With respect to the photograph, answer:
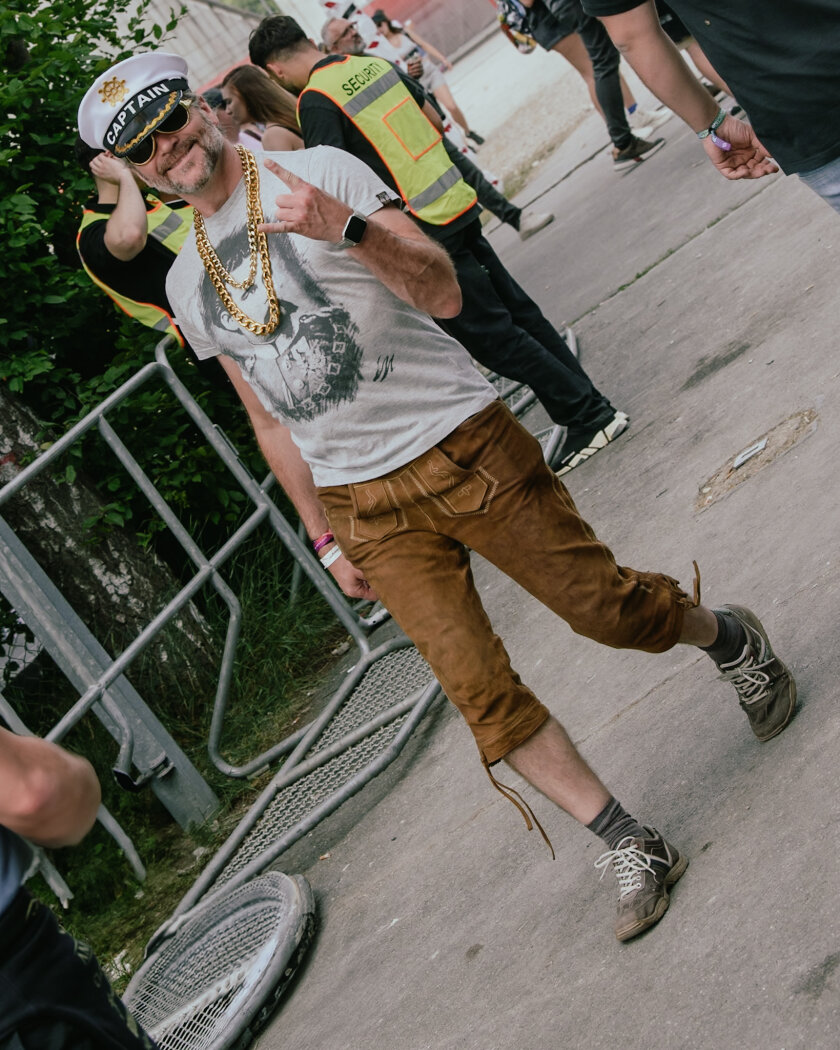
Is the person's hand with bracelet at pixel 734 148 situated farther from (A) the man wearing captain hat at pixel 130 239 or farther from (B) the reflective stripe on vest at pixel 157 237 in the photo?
(B) the reflective stripe on vest at pixel 157 237

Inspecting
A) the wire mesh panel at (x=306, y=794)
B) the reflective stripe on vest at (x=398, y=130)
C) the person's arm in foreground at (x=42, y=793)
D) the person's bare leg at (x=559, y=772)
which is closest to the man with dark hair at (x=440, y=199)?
the reflective stripe on vest at (x=398, y=130)

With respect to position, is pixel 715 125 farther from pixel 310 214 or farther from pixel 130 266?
pixel 130 266

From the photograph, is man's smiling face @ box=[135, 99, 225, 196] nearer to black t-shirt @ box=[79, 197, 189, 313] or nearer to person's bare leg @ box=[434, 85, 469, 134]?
black t-shirt @ box=[79, 197, 189, 313]

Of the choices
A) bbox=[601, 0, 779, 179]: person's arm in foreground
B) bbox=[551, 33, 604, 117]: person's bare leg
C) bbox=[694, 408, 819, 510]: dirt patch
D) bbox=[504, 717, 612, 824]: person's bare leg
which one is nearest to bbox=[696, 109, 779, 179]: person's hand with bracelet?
bbox=[601, 0, 779, 179]: person's arm in foreground

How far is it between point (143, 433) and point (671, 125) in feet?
22.1

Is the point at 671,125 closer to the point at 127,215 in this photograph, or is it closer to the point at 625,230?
the point at 625,230

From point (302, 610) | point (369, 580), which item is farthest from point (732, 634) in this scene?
point (302, 610)

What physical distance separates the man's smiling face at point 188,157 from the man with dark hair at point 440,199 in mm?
2243

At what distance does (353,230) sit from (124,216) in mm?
2826

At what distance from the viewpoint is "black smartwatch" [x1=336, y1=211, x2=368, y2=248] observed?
304cm

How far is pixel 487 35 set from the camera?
105ft

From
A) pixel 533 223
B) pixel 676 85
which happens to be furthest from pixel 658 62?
pixel 533 223

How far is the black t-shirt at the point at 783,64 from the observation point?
271cm

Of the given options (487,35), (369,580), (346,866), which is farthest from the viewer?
(487,35)
